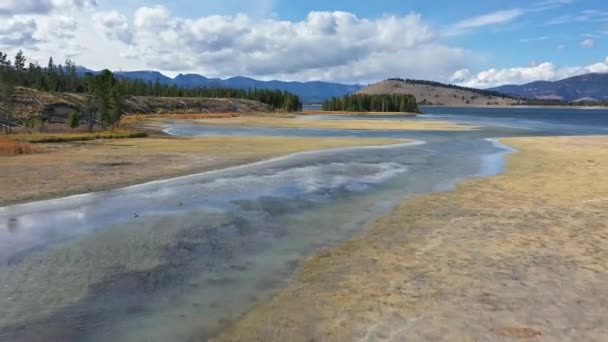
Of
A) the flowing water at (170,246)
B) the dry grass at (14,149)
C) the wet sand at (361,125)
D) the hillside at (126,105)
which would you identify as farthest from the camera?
the wet sand at (361,125)

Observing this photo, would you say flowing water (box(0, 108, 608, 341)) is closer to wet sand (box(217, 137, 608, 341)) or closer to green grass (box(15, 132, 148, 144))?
wet sand (box(217, 137, 608, 341))

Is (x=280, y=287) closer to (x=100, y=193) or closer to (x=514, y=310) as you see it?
(x=514, y=310)

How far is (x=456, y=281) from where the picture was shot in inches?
452

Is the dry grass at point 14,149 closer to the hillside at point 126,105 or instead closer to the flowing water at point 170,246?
the flowing water at point 170,246

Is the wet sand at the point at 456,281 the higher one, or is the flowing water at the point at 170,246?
the wet sand at the point at 456,281

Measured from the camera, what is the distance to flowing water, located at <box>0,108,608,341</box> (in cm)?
977

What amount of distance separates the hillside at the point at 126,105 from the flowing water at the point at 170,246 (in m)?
61.8

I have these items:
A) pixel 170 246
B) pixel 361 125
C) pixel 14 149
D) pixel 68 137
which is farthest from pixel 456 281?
pixel 361 125

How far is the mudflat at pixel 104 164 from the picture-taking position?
2362 centimetres

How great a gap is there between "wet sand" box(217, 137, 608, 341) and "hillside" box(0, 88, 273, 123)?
72566mm

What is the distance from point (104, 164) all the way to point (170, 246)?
19.2 meters

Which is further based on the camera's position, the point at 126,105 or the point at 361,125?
the point at 126,105

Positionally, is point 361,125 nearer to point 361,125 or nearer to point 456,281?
point 361,125

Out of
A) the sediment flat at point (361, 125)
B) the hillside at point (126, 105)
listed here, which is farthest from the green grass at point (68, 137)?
the sediment flat at point (361, 125)
